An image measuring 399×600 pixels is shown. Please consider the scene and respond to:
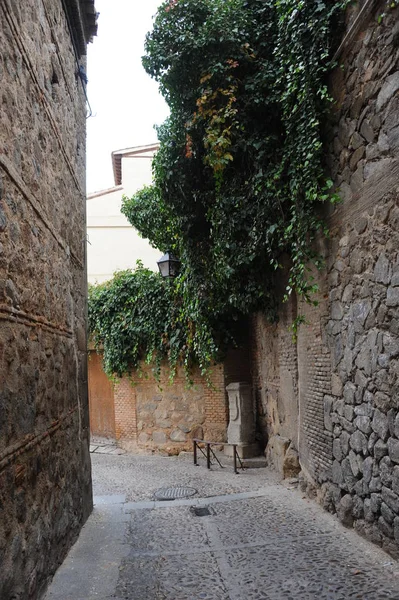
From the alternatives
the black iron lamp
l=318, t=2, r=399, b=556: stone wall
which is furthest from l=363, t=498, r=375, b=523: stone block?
the black iron lamp

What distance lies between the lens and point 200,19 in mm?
6426

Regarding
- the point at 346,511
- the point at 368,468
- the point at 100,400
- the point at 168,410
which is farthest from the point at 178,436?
the point at 368,468

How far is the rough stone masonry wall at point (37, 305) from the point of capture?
103 inches

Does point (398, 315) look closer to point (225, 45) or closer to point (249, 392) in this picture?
point (225, 45)

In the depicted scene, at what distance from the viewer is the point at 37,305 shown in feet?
10.9

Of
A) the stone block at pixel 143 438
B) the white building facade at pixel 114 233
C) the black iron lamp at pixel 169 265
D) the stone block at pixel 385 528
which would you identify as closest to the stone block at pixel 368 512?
the stone block at pixel 385 528

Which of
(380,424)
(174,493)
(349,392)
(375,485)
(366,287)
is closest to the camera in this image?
Result: (380,424)

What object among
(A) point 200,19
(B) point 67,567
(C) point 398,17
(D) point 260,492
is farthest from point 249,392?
(C) point 398,17

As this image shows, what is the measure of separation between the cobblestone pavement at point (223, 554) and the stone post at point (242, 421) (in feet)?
7.19

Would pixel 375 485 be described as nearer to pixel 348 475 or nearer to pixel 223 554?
pixel 348 475

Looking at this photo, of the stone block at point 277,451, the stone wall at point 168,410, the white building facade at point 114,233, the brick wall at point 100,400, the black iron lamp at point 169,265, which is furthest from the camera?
the white building facade at point 114,233

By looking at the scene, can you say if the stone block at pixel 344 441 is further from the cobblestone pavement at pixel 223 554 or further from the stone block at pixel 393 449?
the stone block at pixel 393 449

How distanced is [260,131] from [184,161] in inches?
54.5

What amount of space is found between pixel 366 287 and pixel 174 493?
435cm
